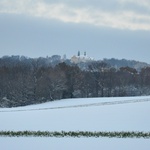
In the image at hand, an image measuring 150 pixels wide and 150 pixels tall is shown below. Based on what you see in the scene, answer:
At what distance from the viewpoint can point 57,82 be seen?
65.2m

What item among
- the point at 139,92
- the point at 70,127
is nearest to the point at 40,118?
the point at 70,127

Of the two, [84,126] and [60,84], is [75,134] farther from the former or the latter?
[60,84]

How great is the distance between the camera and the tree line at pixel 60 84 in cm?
6612

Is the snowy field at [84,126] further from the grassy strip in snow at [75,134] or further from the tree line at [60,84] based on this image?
the tree line at [60,84]

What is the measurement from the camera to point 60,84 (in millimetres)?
65000

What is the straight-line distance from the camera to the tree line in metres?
66.1

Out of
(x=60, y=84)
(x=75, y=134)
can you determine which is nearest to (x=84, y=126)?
(x=75, y=134)

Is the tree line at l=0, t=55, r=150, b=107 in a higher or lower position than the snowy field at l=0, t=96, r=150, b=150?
higher

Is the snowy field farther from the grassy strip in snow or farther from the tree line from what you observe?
the tree line

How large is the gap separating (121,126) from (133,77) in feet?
206

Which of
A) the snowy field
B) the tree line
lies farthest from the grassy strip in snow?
the tree line

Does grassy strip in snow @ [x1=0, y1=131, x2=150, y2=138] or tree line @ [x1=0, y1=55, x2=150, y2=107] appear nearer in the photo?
grassy strip in snow @ [x1=0, y1=131, x2=150, y2=138]

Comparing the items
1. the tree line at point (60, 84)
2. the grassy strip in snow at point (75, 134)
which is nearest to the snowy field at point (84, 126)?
the grassy strip in snow at point (75, 134)

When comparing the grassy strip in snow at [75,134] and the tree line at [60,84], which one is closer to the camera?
the grassy strip in snow at [75,134]
